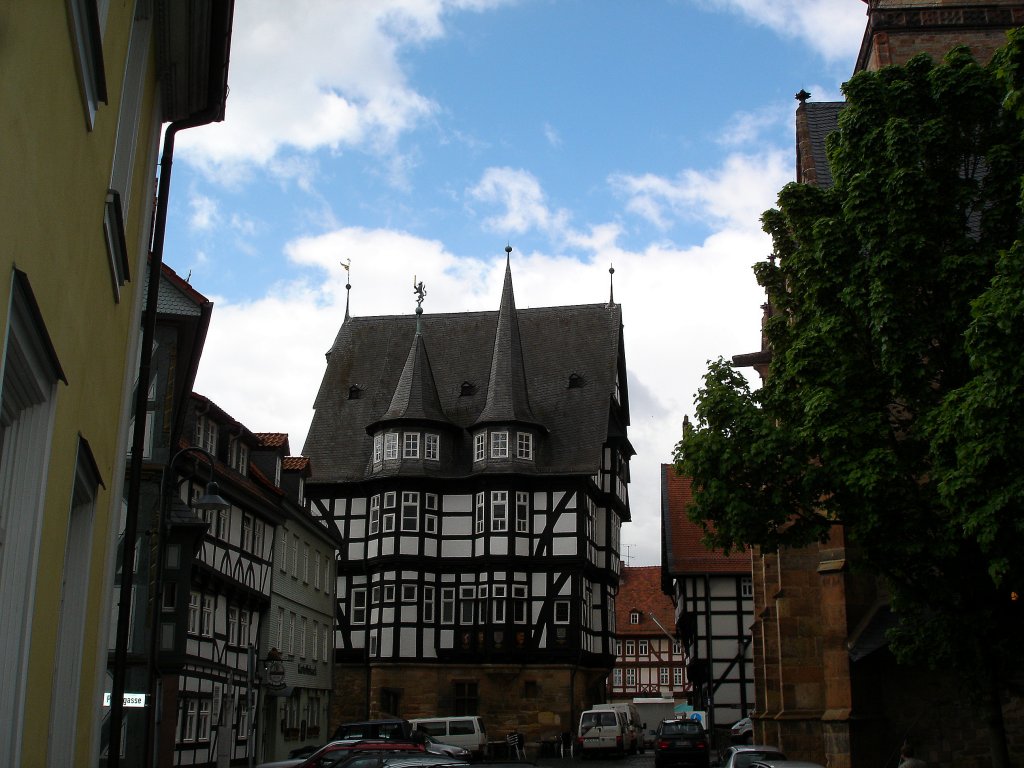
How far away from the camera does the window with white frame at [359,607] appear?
4828 centimetres

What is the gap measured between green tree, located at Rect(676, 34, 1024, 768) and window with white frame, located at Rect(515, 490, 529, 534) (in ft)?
99.1

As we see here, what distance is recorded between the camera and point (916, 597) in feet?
54.4

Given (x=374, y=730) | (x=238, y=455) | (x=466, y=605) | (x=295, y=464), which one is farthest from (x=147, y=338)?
(x=466, y=605)

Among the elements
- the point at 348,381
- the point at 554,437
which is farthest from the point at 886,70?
the point at 348,381

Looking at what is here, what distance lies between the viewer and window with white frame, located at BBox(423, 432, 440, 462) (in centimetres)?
4991

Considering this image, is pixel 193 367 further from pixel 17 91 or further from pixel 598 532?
pixel 598 532

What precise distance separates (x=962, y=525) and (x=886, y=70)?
703cm

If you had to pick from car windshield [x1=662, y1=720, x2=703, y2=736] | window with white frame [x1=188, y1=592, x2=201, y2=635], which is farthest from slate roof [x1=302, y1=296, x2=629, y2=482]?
window with white frame [x1=188, y1=592, x2=201, y2=635]

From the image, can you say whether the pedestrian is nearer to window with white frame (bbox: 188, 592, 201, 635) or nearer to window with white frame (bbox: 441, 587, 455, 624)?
window with white frame (bbox: 188, 592, 201, 635)

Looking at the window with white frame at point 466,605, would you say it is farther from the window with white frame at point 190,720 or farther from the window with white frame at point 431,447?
the window with white frame at point 190,720

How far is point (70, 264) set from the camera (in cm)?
567

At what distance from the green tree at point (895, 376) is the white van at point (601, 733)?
80.9ft

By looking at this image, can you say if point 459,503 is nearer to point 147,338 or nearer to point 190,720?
point 190,720

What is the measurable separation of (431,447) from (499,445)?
9.75ft
